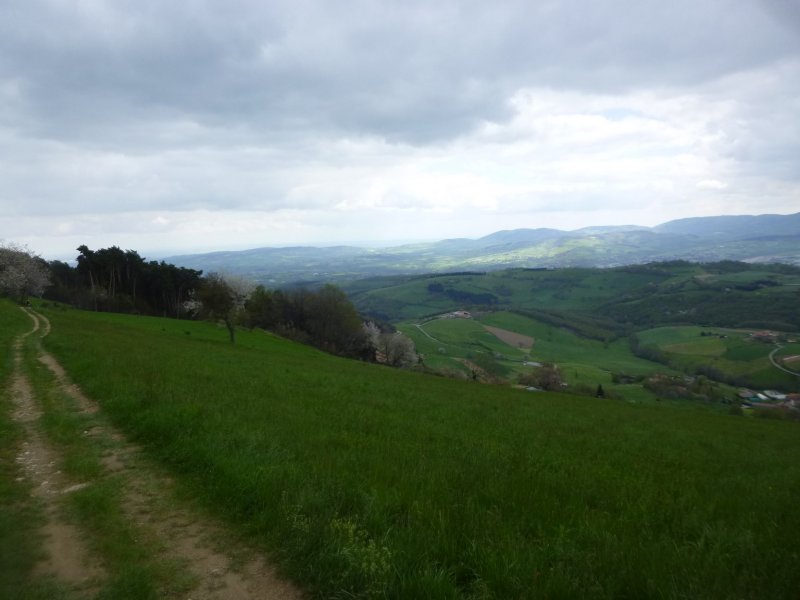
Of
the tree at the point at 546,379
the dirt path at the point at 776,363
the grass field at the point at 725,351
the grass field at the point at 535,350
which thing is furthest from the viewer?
the grass field at the point at 725,351

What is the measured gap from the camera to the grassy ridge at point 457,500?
5.00m

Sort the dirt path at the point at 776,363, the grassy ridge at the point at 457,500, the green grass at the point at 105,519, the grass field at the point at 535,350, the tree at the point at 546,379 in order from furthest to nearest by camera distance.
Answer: the dirt path at the point at 776,363 → the grass field at the point at 535,350 → the tree at the point at 546,379 → the green grass at the point at 105,519 → the grassy ridge at the point at 457,500

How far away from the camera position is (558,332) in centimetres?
18300

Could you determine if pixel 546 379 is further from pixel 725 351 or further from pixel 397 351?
pixel 725 351

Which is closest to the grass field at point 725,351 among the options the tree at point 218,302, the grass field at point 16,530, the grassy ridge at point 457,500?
the tree at point 218,302

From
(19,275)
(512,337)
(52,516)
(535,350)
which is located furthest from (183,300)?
(512,337)

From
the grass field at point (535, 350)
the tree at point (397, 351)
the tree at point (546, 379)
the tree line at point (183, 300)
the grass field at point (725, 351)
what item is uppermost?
the tree line at point (183, 300)

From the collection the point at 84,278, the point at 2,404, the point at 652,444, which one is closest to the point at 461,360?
the point at 84,278

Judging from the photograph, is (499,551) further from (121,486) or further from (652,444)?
(652,444)

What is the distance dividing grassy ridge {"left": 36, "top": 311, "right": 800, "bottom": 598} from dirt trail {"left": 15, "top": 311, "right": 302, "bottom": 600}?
30cm

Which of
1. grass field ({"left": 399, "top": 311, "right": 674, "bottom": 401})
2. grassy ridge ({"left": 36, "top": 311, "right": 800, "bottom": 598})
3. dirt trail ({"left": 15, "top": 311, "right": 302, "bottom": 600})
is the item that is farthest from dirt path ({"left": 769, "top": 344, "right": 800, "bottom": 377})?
dirt trail ({"left": 15, "top": 311, "right": 302, "bottom": 600})

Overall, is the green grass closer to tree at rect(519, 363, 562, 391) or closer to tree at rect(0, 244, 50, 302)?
tree at rect(0, 244, 50, 302)

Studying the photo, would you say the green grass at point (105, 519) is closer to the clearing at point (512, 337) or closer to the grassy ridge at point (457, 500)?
the grassy ridge at point (457, 500)

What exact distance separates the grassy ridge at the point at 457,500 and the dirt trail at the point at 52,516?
5.52 feet
